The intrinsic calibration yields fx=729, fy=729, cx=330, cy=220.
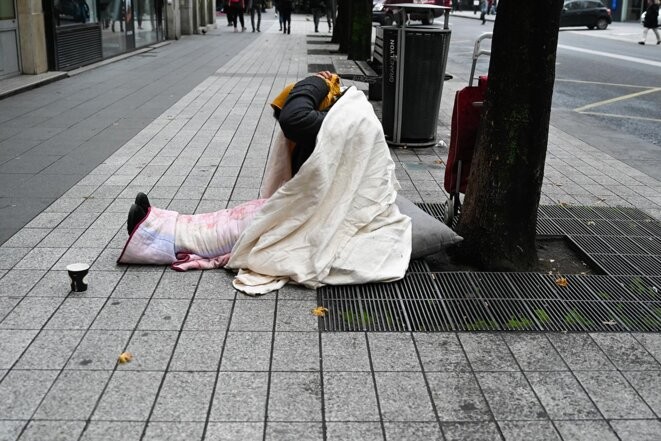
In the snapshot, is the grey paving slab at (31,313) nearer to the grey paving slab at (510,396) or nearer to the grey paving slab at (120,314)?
the grey paving slab at (120,314)

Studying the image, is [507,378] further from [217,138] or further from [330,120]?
[217,138]

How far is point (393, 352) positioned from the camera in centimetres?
366

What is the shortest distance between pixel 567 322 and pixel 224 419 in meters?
2.08

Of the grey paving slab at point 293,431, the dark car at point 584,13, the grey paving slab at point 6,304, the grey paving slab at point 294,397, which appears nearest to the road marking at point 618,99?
the grey paving slab at point 294,397

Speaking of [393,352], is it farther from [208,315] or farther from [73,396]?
[73,396]

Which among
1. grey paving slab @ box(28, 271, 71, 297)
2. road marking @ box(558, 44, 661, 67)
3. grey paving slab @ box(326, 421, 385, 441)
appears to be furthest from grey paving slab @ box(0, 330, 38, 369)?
road marking @ box(558, 44, 661, 67)

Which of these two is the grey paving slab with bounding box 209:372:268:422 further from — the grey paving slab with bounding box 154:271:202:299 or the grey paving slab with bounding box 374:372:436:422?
the grey paving slab with bounding box 154:271:202:299

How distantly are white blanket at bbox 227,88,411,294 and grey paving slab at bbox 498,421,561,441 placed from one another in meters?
1.55

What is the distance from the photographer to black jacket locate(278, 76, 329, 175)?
440 cm

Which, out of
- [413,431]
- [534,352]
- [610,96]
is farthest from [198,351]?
[610,96]

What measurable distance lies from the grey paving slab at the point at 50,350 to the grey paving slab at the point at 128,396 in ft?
1.10

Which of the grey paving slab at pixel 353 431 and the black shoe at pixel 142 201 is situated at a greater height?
the black shoe at pixel 142 201

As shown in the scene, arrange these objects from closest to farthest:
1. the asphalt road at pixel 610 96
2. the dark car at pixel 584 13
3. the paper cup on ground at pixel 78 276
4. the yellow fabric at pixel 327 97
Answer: the paper cup on ground at pixel 78 276
the yellow fabric at pixel 327 97
the asphalt road at pixel 610 96
the dark car at pixel 584 13

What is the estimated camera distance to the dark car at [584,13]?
124ft
